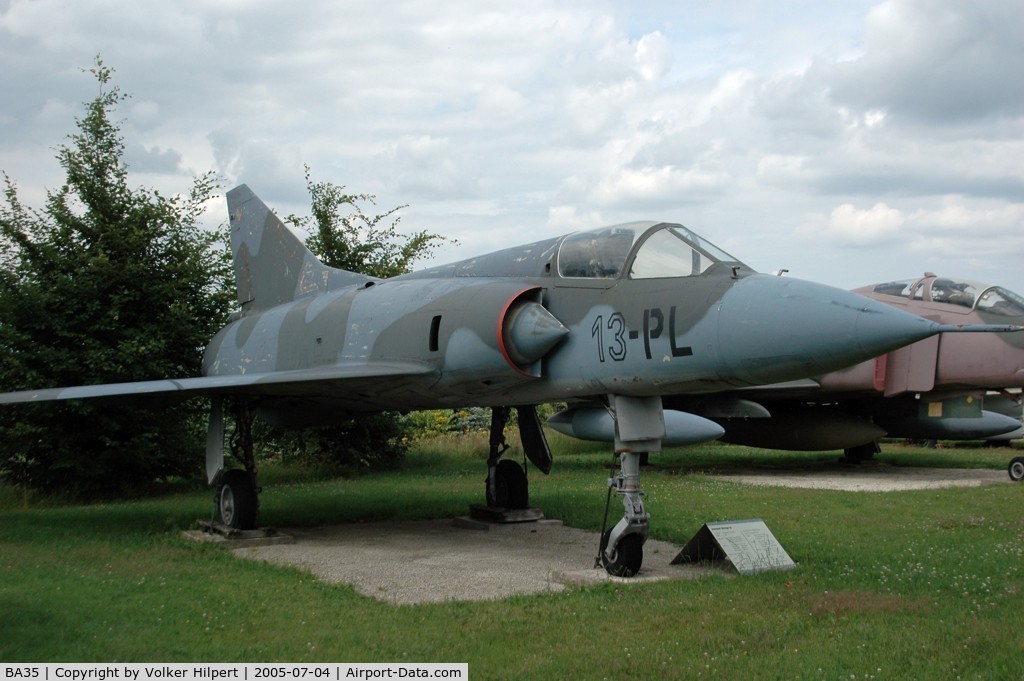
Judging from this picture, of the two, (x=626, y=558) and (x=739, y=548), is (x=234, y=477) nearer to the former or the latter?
(x=626, y=558)

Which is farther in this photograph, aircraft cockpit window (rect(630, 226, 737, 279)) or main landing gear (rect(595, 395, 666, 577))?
aircraft cockpit window (rect(630, 226, 737, 279))

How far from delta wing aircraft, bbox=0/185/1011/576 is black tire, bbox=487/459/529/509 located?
0.7 inches

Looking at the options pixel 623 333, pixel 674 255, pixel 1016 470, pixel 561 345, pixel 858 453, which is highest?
pixel 674 255

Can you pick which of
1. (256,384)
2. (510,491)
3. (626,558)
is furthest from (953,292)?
(256,384)

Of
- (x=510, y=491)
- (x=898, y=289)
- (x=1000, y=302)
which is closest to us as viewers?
(x=510, y=491)

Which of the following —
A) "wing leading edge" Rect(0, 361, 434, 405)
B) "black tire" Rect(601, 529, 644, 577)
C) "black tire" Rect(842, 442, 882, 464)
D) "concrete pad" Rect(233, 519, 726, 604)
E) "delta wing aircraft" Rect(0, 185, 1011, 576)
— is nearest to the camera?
"delta wing aircraft" Rect(0, 185, 1011, 576)

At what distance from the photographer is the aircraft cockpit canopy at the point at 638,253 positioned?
743 cm

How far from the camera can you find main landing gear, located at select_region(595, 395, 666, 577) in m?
7.27

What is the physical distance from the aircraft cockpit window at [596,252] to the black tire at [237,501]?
14.1 ft

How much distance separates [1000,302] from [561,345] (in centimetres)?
965

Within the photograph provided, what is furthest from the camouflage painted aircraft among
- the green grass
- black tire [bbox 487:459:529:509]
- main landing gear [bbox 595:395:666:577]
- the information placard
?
main landing gear [bbox 595:395:666:577]

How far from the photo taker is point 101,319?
1445cm

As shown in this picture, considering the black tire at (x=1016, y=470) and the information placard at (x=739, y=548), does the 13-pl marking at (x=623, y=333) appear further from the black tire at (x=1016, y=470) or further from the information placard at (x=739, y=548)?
the black tire at (x=1016, y=470)

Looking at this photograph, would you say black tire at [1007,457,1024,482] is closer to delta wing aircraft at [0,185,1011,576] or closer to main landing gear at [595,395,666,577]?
delta wing aircraft at [0,185,1011,576]
